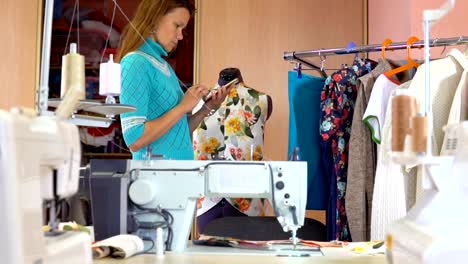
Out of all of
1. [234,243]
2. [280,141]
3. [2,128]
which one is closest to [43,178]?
[2,128]

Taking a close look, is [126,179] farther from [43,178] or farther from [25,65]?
[25,65]

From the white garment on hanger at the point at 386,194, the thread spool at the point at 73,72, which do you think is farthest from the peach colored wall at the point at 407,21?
the thread spool at the point at 73,72

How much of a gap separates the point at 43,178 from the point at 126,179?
743 millimetres

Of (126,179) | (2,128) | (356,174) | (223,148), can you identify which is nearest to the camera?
(2,128)

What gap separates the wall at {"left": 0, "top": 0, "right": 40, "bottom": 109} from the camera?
11.7 feet

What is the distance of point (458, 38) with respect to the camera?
235cm

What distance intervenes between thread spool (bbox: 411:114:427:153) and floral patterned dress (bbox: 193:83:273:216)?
5.94 ft

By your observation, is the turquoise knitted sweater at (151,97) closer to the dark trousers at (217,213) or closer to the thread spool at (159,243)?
the thread spool at (159,243)

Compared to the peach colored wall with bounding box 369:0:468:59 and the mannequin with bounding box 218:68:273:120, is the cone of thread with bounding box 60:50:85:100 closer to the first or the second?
the peach colored wall with bounding box 369:0:468:59

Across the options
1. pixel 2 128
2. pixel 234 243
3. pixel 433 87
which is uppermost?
pixel 433 87

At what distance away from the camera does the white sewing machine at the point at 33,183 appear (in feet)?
3.25

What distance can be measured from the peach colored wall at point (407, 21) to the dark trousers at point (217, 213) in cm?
103

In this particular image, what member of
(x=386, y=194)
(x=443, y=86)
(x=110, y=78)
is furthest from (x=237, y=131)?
(x=110, y=78)

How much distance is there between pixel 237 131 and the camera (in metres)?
2.97
